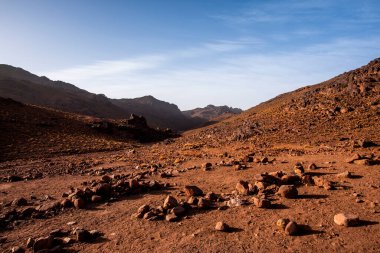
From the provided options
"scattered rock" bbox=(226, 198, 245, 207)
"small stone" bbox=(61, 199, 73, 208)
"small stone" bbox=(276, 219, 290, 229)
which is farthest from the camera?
"small stone" bbox=(61, 199, 73, 208)

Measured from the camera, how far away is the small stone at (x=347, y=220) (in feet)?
20.1

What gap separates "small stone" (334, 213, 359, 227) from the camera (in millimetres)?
6113

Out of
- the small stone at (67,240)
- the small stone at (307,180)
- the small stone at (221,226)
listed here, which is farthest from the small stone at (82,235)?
the small stone at (307,180)

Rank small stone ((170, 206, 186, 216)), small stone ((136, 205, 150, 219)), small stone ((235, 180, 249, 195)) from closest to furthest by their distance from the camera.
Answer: small stone ((170, 206, 186, 216)), small stone ((136, 205, 150, 219)), small stone ((235, 180, 249, 195))

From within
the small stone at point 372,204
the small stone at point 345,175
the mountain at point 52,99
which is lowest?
the small stone at point 372,204

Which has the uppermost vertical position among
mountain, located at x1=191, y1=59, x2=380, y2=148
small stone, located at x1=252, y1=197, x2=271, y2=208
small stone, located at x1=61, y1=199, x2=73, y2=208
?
mountain, located at x1=191, y1=59, x2=380, y2=148

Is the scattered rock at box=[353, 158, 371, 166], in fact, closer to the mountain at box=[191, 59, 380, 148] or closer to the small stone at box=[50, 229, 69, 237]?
the mountain at box=[191, 59, 380, 148]

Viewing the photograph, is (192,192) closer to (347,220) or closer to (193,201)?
(193,201)

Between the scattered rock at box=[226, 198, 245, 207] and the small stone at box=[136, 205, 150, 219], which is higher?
the scattered rock at box=[226, 198, 245, 207]

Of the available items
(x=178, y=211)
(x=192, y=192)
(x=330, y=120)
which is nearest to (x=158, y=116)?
(x=330, y=120)

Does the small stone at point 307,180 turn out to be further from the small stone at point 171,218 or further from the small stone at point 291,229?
the small stone at point 171,218

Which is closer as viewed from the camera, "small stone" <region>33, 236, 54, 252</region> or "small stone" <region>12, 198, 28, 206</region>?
"small stone" <region>33, 236, 54, 252</region>

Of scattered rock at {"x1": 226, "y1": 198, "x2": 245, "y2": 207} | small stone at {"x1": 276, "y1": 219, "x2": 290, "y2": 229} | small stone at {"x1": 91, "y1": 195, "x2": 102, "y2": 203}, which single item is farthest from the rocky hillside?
small stone at {"x1": 276, "y1": 219, "x2": 290, "y2": 229}

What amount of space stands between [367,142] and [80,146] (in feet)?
75.0
